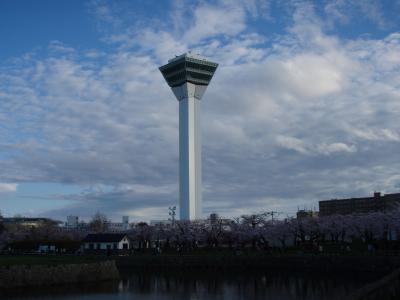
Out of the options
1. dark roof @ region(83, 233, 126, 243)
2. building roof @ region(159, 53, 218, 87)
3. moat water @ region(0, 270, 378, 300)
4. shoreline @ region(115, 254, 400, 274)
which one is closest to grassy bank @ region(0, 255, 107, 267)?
moat water @ region(0, 270, 378, 300)

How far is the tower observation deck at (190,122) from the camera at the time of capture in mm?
152625

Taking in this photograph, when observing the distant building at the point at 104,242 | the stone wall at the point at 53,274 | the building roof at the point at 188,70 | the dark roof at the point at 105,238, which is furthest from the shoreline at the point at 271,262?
the building roof at the point at 188,70

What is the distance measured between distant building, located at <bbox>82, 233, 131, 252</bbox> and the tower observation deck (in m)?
50.9

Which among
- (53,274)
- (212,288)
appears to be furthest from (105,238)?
(212,288)

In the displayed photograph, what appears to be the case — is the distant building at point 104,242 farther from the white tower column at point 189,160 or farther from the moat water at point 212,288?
the white tower column at point 189,160

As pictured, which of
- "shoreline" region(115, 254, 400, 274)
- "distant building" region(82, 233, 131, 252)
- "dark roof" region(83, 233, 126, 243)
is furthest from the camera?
"dark roof" region(83, 233, 126, 243)

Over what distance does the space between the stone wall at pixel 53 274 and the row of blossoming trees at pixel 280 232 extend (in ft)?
112

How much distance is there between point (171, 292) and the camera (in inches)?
1912

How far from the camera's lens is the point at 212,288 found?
5047cm

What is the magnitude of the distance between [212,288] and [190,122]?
10669cm

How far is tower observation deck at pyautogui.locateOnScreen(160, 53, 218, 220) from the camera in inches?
6009

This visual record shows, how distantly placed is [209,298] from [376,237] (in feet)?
184

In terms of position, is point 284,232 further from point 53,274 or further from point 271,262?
point 53,274

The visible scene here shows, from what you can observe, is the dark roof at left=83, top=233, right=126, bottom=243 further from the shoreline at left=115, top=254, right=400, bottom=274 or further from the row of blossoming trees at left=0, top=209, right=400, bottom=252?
the shoreline at left=115, top=254, right=400, bottom=274
